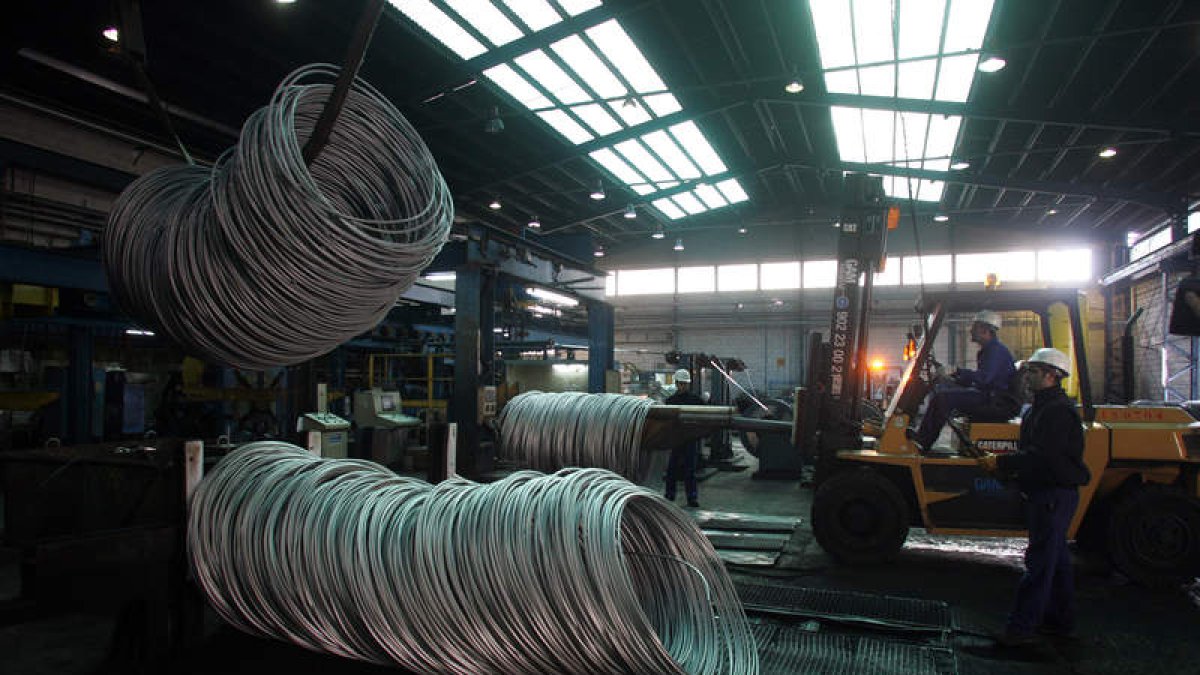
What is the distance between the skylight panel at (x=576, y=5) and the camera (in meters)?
7.80

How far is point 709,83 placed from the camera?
32.6ft

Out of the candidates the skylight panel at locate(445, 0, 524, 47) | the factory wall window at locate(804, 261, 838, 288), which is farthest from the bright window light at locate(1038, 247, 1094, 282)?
the skylight panel at locate(445, 0, 524, 47)

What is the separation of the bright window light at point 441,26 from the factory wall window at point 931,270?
16.1 metres

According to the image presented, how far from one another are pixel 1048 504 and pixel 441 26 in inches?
301

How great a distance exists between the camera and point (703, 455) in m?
12.7

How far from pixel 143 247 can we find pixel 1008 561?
6.51 meters

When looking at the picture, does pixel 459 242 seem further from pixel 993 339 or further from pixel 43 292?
pixel 993 339

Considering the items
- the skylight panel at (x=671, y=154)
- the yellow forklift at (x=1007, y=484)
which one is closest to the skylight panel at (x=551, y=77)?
the skylight panel at (x=671, y=154)

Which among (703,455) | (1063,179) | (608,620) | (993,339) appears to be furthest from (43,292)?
(1063,179)

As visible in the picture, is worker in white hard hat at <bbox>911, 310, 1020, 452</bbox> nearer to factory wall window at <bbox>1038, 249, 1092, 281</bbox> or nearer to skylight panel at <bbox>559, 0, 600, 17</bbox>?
skylight panel at <bbox>559, 0, 600, 17</bbox>

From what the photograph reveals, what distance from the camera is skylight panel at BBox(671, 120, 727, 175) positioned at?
40.5 ft

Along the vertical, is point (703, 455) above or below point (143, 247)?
below

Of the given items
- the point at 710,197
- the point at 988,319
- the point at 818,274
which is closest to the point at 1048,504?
the point at 988,319

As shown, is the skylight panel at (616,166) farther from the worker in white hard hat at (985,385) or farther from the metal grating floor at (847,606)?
the metal grating floor at (847,606)
